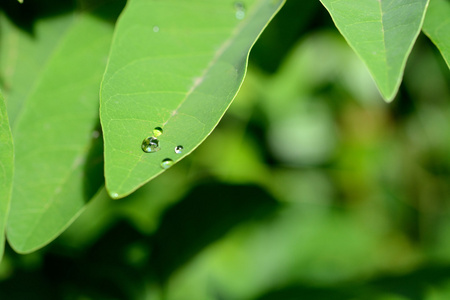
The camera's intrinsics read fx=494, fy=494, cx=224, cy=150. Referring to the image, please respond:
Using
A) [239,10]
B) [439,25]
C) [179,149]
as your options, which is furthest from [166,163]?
[439,25]

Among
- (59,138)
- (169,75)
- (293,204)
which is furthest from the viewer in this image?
(293,204)

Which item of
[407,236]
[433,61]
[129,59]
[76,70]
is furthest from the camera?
[407,236]

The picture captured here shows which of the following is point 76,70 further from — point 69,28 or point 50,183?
point 50,183

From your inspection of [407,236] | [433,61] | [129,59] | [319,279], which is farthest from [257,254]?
[129,59]

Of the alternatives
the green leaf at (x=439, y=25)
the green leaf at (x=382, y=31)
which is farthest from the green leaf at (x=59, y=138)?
the green leaf at (x=439, y=25)

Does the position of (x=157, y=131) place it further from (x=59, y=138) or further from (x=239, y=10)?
(x=239, y=10)

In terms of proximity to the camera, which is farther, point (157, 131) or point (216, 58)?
point (216, 58)

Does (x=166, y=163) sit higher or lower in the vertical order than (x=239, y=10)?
lower

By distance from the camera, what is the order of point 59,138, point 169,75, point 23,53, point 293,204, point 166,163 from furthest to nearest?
point 293,204, point 23,53, point 59,138, point 169,75, point 166,163
